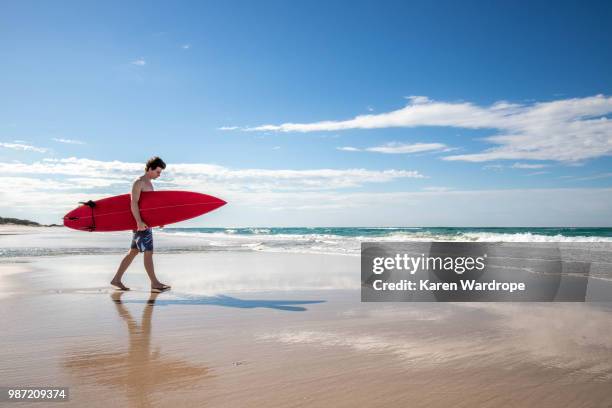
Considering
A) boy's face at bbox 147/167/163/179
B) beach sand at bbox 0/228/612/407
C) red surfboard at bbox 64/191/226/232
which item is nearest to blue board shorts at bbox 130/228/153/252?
beach sand at bbox 0/228/612/407

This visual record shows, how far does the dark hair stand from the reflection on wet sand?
3314 millimetres

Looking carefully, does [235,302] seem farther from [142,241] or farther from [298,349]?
[298,349]

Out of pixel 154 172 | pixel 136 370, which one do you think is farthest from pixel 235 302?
pixel 136 370

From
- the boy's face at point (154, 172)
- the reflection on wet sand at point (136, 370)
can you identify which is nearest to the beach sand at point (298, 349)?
the reflection on wet sand at point (136, 370)

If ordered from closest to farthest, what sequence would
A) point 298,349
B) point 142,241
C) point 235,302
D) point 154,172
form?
1. point 298,349
2. point 235,302
3. point 142,241
4. point 154,172

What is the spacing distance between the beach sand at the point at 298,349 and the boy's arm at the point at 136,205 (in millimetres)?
930

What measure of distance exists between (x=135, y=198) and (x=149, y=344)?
317cm

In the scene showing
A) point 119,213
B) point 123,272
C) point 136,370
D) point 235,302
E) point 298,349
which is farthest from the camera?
point 119,213

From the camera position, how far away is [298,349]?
3.39 meters

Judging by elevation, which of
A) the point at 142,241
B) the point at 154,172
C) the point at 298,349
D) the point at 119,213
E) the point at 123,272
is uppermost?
the point at 154,172

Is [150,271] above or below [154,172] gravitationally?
below

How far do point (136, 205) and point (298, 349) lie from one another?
12.4 feet

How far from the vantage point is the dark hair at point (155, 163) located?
6.29 m

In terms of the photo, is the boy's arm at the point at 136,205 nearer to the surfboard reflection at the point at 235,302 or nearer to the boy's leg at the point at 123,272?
the boy's leg at the point at 123,272
